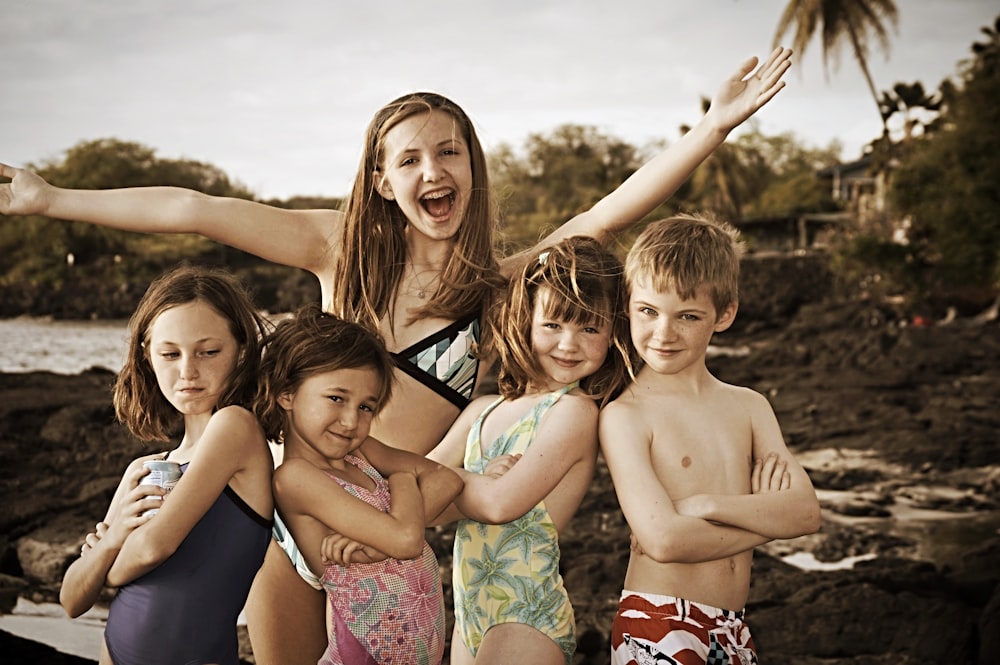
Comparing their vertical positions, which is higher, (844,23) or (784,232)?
(844,23)

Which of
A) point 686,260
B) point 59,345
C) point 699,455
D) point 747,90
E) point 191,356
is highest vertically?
point 747,90

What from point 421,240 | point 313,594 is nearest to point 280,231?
point 421,240

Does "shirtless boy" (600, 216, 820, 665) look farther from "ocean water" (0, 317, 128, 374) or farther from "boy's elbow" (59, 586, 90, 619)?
"ocean water" (0, 317, 128, 374)

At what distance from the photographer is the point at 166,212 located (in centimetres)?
303

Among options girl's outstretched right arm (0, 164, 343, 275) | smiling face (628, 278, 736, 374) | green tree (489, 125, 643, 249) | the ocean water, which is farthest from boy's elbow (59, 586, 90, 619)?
green tree (489, 125, 643, 249)

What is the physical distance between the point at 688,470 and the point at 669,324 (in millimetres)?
381

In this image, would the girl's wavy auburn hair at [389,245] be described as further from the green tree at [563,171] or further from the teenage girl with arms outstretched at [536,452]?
the green tree at [563,171]

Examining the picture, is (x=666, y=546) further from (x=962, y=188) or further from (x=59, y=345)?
(x=962, y=188)

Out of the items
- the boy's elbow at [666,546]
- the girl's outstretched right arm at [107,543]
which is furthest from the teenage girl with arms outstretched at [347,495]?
the boy's elbow at [666,546]

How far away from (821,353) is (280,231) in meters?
18.6

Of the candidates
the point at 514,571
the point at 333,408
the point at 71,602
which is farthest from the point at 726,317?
the point at 71,602

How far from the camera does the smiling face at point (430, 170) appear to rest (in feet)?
10.0

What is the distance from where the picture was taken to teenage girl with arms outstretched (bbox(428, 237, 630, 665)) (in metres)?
2.61

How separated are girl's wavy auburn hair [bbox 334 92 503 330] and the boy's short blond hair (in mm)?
563
